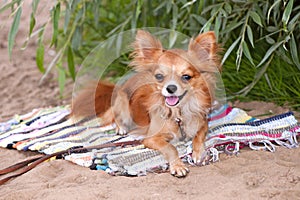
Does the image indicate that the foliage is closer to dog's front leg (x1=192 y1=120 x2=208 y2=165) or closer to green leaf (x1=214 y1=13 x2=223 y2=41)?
green leaf (x1=214 y1=13 x2=223 y2=41)

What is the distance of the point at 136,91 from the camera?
128 inches

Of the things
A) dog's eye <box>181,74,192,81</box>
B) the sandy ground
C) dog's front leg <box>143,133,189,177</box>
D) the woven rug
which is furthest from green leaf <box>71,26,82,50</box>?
dog's eye <box>181,74,192,81</box>

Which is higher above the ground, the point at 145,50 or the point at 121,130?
the point at 145,50

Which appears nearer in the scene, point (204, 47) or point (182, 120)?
point (204, 47)

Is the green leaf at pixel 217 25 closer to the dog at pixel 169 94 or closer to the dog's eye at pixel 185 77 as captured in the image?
the dog at pixel 169 94

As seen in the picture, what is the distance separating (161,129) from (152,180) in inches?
16.4

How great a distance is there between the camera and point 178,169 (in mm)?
2957

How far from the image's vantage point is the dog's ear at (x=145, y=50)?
3.08 metres

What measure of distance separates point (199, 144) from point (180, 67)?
454mm

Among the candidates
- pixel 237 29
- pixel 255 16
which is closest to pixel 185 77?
pixel 255 16

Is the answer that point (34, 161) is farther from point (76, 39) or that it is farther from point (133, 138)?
point (76, 39)

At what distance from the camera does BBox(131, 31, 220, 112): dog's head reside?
2.99 m

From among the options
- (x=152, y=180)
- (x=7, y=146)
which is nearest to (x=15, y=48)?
(x=7, y=146)

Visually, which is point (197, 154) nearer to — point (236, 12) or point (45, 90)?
point (236, 12)
